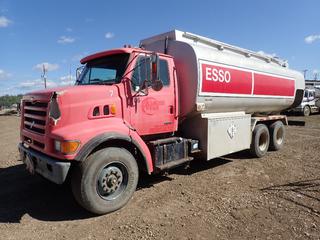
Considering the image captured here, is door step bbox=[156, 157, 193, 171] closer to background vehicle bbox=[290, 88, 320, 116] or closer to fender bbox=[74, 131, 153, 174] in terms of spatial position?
fender bbox=[74, 131, 153, 174]

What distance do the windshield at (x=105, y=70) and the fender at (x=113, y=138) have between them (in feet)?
3.62

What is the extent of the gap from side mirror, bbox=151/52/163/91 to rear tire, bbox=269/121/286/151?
5.74 metres

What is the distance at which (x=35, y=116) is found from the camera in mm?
5160

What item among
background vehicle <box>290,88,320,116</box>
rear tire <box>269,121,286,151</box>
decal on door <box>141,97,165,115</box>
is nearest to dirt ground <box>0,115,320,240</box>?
decal on door <box>141,97,165,115</box>

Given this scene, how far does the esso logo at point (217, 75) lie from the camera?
6.72 metres

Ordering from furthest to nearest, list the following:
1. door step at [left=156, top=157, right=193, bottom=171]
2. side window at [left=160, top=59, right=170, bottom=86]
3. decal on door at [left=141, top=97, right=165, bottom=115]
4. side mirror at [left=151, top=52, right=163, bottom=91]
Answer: side window at [left=160, top=59, right=170, bottom=86] → door step at [left=156, top=157, right=193, bottom=171] → decal on door at [left=141, top=97, right=165, bottom=115] → side mirror at [left=151, top=52, right=163, bottom=91]

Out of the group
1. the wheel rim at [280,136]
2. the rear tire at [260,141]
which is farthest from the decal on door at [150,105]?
the wheel rim at [280,136]

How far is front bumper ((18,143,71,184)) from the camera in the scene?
4.46 m

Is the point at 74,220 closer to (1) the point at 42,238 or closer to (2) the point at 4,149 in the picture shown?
(1) the point at 42,238

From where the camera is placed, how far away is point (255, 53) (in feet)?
31.2

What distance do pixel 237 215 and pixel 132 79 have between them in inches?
118

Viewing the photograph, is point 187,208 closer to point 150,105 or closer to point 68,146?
point 150,105

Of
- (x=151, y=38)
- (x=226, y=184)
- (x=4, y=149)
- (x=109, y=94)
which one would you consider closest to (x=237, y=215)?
(x=226, y=184)

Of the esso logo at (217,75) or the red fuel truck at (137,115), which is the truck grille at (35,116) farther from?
the esso logo at (217,75)
